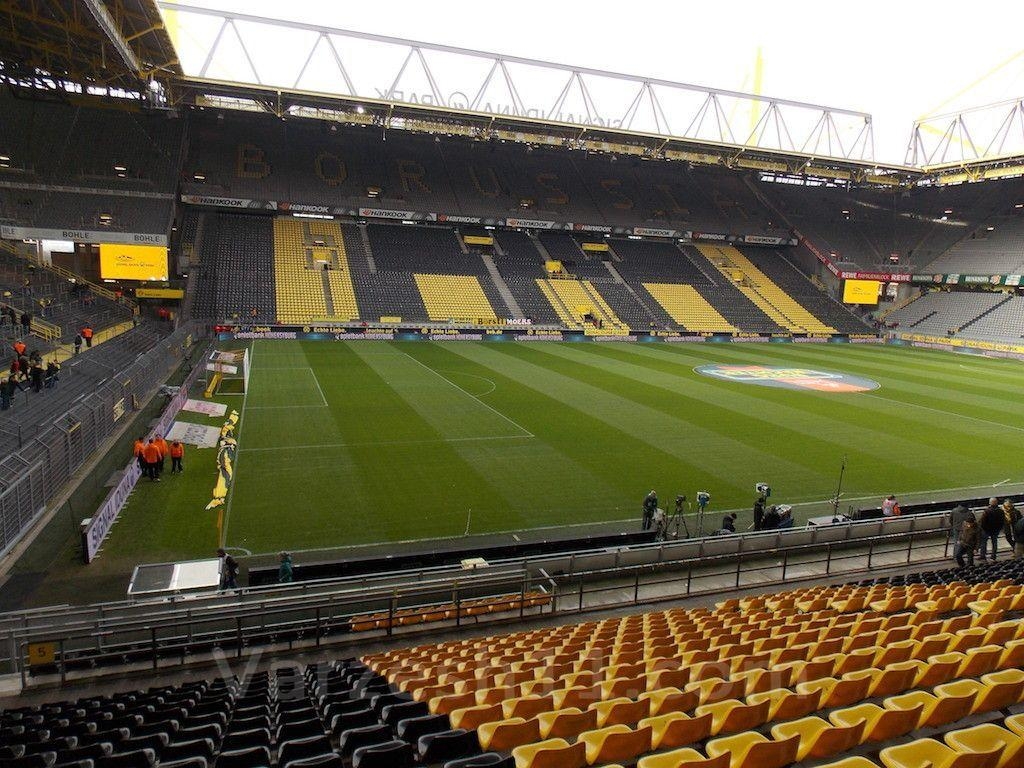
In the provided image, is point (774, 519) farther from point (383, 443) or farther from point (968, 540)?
point (383, 443)

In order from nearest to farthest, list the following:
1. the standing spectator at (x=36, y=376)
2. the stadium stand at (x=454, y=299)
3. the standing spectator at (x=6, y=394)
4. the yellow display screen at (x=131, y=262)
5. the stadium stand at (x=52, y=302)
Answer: the standing spectator at (x=6, y=394) < the standing spectator at (x=36, y=376) < the stadium stand at (x=52, y=302) < the yellow display screen at (x=131, y=262) < the stadium stand at (x=454, y=299)

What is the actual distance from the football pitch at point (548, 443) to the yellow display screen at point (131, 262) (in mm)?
9705

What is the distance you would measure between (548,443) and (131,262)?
101ft

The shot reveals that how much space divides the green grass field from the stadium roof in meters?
16.6

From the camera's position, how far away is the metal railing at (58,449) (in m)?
12.4

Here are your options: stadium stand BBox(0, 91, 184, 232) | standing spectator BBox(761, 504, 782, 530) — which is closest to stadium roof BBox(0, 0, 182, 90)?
stadium stand BBox(0, 91, 184, 232)

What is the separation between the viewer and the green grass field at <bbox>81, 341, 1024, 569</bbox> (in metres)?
14.5

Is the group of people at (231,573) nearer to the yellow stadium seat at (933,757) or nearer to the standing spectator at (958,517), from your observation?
the yellow stadium seat at (933,757)

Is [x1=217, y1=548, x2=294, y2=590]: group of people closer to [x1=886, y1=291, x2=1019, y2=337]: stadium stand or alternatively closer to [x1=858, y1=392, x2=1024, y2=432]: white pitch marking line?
[x1=858, y1=392, x2=1024, y2=432]: white pitch marking line

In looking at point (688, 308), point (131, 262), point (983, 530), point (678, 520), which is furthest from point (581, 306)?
point (983, 530)

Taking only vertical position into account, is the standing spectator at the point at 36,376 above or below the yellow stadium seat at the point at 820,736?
above

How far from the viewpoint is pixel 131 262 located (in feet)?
125

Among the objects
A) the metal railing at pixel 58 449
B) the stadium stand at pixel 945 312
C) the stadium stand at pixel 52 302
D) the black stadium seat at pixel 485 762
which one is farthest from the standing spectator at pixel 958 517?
the stadium stand at pixel 945 312

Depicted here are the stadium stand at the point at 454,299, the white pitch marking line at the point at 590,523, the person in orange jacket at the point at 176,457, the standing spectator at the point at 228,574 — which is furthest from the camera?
the stadium stand at the point at 454,299
